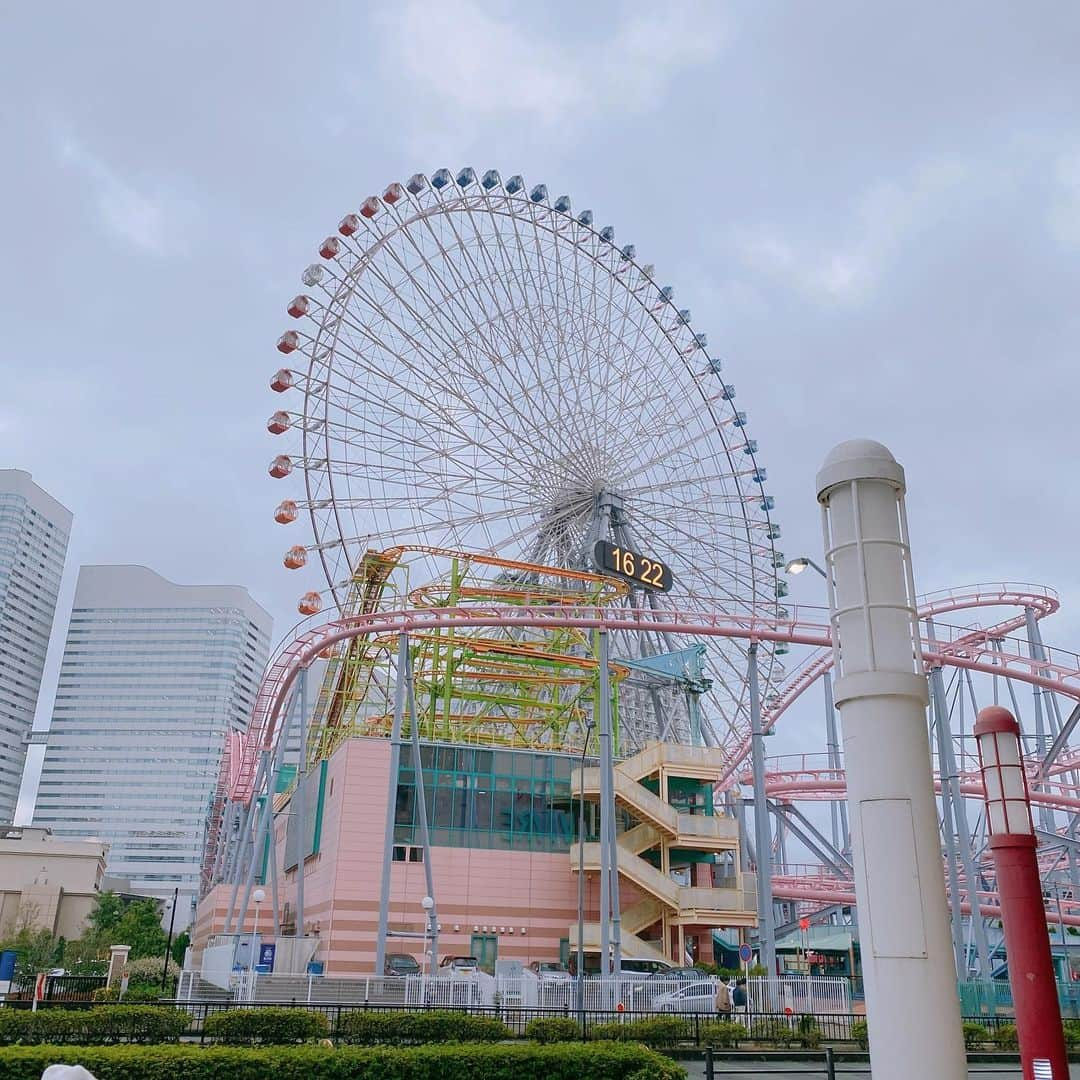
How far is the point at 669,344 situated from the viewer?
5128 centimetres

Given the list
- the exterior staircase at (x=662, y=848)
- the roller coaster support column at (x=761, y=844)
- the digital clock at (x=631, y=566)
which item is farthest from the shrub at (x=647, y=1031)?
the digital clock at (x=631, y=566)

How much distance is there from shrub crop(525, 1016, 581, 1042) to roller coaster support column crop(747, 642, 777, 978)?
1011cm

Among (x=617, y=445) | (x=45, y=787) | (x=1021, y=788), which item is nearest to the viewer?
(x=1021, y=788)

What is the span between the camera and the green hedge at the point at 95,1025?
16688 millimetres

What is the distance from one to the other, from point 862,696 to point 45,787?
680 feet

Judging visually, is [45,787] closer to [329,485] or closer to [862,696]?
[329,485]

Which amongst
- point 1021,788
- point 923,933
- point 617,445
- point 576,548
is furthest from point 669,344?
point 923,933

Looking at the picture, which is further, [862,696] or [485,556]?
[485,556]

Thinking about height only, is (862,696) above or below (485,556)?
below

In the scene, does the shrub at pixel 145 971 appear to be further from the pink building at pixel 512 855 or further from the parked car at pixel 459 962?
the parked car at pixel 459 962

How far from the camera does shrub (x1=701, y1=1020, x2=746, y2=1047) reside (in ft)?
73.8

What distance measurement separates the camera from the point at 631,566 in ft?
146

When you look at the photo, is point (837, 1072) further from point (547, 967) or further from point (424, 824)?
point (547, 967)

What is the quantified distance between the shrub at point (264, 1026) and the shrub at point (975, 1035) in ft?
50.4
